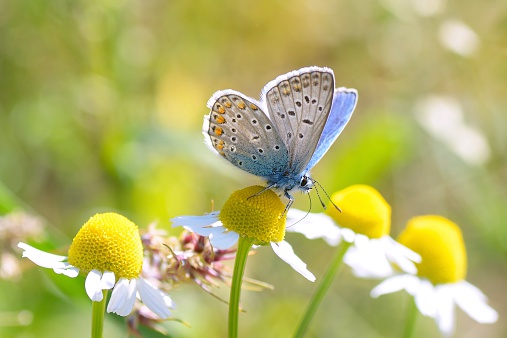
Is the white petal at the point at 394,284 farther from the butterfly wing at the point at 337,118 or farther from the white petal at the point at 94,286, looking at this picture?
the white petal at the point at 94,286

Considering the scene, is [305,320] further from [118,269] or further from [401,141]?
[401,141]

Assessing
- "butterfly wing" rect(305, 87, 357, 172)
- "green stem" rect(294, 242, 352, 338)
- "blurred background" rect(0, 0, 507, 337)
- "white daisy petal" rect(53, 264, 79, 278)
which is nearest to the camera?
"white daisy petal" rect(53, 264, 79, 278)

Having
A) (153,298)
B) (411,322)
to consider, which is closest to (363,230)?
(411,322)

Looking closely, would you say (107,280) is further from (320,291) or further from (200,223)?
(320,291)

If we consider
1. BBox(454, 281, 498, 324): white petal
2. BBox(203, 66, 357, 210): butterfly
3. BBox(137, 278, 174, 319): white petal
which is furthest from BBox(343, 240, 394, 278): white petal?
BBox(137, 278, 174, 319): white petal

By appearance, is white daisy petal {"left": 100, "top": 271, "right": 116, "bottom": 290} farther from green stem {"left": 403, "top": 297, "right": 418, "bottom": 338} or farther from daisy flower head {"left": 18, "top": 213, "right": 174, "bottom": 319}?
green stem {"left": 403, "top": 297, "right": 418, "bottom": 338}

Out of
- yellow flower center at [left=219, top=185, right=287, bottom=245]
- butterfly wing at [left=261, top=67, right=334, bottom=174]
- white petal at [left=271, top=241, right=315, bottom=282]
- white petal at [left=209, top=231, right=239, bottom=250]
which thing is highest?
butterfly wing at [left=261, top=67, right=334, bottom=174]

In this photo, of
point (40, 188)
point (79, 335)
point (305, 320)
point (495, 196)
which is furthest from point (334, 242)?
point (40, 188)
